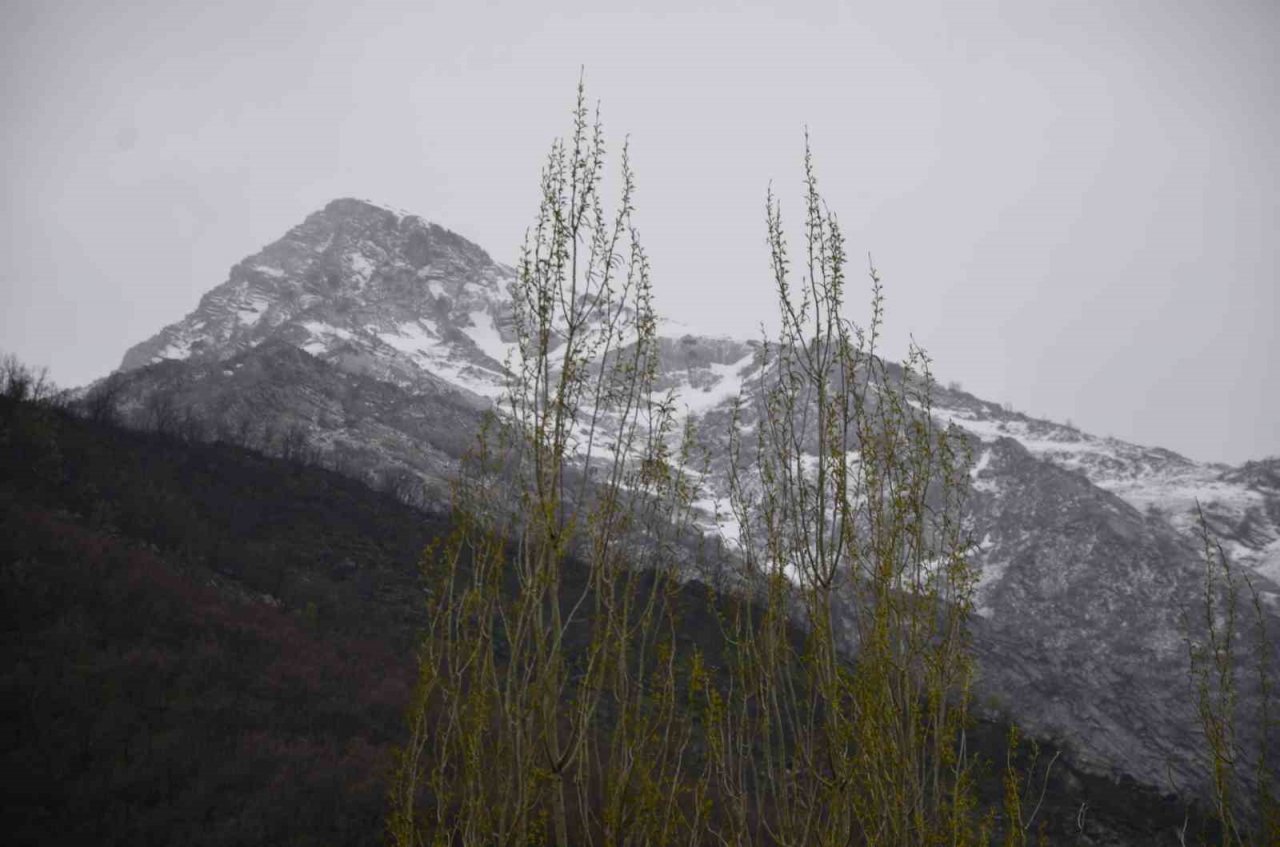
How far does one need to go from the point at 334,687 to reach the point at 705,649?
11792 mm

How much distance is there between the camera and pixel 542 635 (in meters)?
3.01

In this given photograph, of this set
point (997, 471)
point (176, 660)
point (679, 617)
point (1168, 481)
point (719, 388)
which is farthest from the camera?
point (719, 388)

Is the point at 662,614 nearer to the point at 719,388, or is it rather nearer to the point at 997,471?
the point at 997,471

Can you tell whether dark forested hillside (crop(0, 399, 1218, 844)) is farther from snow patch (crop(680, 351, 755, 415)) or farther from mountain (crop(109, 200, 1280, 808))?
snow patch (crop(680, 351, 755, 415))

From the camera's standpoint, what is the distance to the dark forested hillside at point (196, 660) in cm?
704

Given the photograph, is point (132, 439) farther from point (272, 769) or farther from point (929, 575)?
point (929, 575)

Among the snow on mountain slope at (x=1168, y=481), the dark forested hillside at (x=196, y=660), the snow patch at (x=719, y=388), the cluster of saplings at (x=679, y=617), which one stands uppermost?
the snow patch at (x=719, y=388)

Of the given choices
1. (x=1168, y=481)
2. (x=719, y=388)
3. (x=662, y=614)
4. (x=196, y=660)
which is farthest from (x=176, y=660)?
(x=719, y=388)

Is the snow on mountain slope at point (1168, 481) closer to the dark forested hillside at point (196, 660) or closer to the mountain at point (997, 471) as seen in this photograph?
the mountain at point (997, 471)

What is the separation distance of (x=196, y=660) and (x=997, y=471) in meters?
82.0

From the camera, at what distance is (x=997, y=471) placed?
77312mm

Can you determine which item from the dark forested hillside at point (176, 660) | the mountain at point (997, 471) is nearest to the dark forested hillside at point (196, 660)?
the dark forested hillside at point (176, 660)

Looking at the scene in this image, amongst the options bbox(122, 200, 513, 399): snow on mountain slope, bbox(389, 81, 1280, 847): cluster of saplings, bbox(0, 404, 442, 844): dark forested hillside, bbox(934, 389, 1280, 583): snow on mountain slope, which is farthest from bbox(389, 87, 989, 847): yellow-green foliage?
bbox(122, 200, 513, 399): snow on mountain slope

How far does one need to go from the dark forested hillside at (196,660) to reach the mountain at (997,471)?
6622 mm
